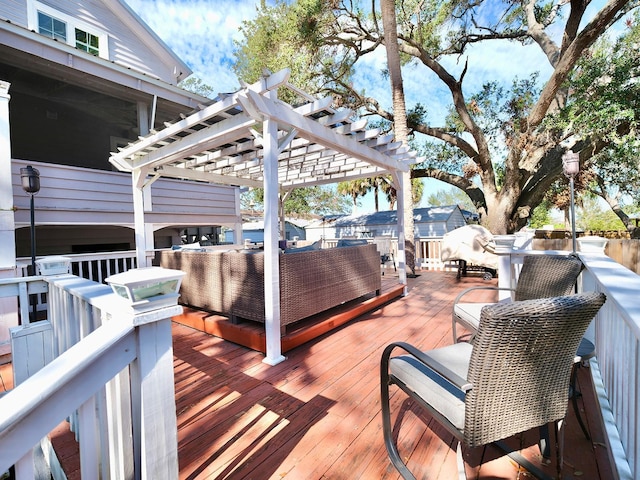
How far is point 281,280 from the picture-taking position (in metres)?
2.90

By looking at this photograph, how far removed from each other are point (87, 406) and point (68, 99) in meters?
8.00

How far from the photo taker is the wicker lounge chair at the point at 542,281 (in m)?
2.21

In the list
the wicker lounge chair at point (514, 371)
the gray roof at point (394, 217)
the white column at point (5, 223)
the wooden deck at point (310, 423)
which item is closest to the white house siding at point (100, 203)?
the white column at point (5, 223)

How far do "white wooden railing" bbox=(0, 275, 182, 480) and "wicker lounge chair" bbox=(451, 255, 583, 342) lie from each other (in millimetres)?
2130

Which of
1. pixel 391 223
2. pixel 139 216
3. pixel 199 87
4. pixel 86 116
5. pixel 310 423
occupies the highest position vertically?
pixel 199 87

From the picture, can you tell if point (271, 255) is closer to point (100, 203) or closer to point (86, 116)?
point (100, 203)

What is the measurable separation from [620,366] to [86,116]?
Answer: 9733 mm

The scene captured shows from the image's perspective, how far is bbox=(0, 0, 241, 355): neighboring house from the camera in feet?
15.6

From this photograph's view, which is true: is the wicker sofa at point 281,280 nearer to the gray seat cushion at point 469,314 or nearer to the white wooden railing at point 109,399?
the gray seat cushion at point 469,314

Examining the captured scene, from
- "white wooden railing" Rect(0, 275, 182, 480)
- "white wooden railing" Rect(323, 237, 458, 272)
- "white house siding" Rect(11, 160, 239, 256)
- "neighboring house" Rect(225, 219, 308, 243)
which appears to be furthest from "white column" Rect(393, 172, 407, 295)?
"neighboring house" Rect(225, 219, 308, 243)

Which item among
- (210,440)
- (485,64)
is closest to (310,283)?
(210,440)

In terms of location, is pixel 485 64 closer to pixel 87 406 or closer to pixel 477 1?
pixel 477 1

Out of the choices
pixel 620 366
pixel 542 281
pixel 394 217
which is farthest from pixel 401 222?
pixel 394 217

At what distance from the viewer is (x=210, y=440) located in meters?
1.73
